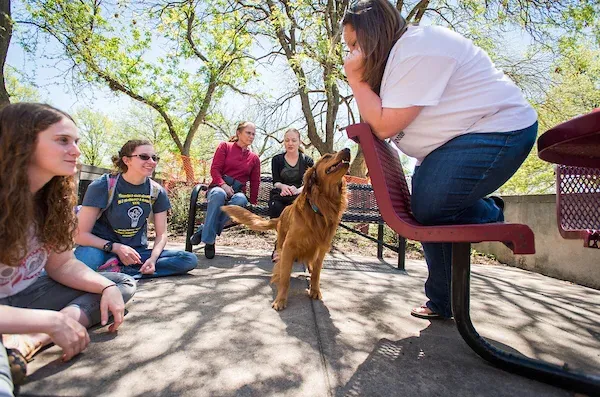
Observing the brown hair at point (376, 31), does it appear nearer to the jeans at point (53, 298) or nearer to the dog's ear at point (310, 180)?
the dog's ear at point (310, 180)

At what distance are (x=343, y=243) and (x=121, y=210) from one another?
4.32 meters

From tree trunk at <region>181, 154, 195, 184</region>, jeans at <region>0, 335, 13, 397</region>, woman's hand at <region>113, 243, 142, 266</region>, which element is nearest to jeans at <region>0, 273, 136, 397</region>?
jeans at <region>0, 335, 13, 397</region>

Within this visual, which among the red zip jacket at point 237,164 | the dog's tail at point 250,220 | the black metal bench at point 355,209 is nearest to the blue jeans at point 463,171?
the dog's tail at point 250,220

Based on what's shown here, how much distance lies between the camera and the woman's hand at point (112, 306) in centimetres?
162

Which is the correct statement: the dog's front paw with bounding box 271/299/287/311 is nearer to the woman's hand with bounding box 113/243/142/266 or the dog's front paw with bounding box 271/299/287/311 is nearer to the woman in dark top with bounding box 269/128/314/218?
the woman's hand with bounding box 113/243/142/266

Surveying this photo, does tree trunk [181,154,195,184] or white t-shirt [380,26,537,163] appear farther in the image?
tree trunk [181,154,195,184]

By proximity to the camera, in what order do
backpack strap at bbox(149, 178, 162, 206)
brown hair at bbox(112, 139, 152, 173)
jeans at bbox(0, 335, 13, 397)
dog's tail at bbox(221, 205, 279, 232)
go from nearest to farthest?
jeans at bbox(0, 335, 13, 397), brown hair at bbox(112, 139, 152, 173), backpack strap at bbox(149, 178, 162, 206), dog's tail at bbox(221, 205, 279, 232)

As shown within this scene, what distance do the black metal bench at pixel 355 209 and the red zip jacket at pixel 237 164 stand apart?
11.1 inches

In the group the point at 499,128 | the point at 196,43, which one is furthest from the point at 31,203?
the point at 196,43

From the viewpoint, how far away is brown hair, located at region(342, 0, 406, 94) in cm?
158

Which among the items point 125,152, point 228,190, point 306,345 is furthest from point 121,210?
point 306,345

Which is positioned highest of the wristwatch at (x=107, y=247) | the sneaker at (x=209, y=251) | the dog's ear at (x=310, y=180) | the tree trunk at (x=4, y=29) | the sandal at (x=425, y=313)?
the tree trunk at (x=4, y=29)

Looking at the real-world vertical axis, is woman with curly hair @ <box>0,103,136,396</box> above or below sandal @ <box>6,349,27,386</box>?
above

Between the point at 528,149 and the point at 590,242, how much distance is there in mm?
851
